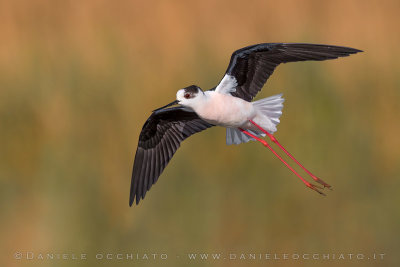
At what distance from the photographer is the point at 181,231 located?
7.69m

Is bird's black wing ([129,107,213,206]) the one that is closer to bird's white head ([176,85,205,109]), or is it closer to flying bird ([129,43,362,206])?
flying bird ([129,43,362,206])

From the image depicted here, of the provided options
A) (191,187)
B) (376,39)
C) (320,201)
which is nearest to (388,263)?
(320,201)

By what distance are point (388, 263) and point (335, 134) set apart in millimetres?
1345

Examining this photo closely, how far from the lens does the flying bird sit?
616 centimetres

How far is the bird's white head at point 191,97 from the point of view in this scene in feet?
19.9

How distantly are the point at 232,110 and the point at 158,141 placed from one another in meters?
1.17

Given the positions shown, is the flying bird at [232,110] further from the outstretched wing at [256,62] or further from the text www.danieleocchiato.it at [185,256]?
the text www.danieleocchiato.it at [185,256]

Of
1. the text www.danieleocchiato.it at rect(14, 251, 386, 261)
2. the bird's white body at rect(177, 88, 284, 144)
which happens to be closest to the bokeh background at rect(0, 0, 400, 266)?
the text www.danieleocchiato.it at rect(14, 251, 386, 261)

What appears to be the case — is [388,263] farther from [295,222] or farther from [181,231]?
[181,231]

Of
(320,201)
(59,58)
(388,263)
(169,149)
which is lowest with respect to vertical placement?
(388,263)

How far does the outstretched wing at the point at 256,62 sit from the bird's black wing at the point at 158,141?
58 cm

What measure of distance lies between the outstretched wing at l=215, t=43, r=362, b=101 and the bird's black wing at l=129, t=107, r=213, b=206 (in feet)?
1.91

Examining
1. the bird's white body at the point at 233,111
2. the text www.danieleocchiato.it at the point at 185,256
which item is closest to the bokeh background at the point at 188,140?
the text www.danieleocchiato.it at the point at 185,256

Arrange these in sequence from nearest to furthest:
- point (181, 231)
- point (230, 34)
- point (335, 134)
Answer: point (181, 231)
point (335, 134)
point (230, 34)
